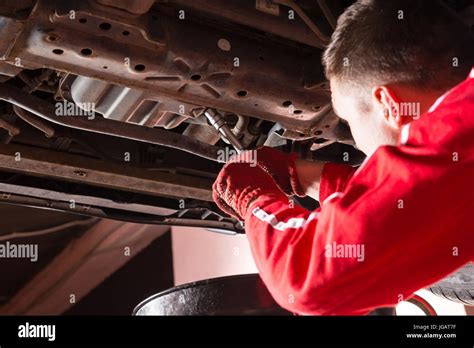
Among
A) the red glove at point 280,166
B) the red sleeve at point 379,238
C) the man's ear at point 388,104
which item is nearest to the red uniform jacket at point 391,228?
the red sleeve at point 379,238

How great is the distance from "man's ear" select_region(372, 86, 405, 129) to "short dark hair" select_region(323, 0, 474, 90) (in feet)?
0.10

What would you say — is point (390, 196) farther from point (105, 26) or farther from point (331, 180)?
point (105, 26)

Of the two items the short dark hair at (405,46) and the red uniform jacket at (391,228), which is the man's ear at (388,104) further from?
the red uniform jacket at (391,228)

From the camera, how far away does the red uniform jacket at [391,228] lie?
117 cm

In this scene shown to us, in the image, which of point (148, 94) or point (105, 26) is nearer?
point (105, 26)

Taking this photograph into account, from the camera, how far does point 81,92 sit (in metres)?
2.13

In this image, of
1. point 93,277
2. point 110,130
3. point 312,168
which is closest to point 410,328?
point 312,168

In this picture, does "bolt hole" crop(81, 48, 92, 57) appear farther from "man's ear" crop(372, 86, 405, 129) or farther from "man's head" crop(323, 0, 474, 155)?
"man's ear" crop(372, 86, 405, 129)

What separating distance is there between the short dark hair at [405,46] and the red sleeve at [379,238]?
10.4 inches

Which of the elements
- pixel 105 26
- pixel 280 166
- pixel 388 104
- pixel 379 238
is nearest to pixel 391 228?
pixel 379 238

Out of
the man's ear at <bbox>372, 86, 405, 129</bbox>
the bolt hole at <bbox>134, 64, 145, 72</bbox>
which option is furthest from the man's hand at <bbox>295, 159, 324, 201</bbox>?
the bolt hole at <bbox>134, 64, 145, 72</bbox>

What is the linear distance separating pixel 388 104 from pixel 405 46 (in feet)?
0.42

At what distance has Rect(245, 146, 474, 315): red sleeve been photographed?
1167 millimetres

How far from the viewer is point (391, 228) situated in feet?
3.83
